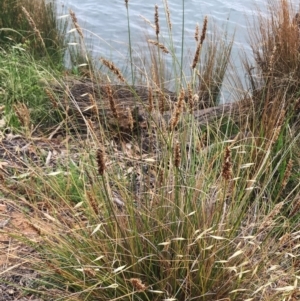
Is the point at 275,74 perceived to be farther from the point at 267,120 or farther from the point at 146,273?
the point at 146,273

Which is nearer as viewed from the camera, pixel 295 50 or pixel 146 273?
pixel 146 273

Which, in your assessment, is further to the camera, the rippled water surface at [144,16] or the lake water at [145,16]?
the rippled water surface at [144,16]

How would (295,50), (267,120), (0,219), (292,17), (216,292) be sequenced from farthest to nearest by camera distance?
(292,17)
(295,50)
(267,120)
(0,219)
(216,292)

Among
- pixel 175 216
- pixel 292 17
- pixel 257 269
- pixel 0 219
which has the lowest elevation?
pixel 0 219

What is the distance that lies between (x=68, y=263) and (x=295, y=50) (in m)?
2.54

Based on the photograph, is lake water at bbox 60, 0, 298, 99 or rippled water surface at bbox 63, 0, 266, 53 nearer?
lake water at bbox 60, 0, 298, 99

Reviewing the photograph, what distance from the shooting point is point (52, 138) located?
3627mm

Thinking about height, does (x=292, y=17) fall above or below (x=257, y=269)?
above

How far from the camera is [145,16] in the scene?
771 cm

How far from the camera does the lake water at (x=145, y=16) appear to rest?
7103 mm

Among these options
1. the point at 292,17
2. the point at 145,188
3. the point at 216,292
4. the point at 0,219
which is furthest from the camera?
the point at 292,17

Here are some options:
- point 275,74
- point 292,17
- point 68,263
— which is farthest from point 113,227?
point 292,17

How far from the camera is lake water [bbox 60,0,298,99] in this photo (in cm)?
710

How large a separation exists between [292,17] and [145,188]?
2568 mm
